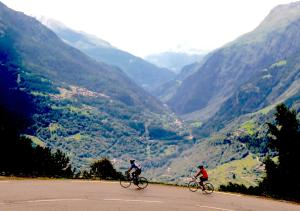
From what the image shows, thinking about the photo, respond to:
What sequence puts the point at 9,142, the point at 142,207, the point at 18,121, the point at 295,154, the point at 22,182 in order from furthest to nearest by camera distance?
1. the point at 18,121
2. the point at 9,142
3. the point at 295,154
4. the point at 22,182
5. the point at 142,207

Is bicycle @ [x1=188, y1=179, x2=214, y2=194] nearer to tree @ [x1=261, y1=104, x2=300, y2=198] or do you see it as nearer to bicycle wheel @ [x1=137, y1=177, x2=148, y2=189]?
bicycle wheel @ [x1=137, y1=177, x2=148, y2=189]

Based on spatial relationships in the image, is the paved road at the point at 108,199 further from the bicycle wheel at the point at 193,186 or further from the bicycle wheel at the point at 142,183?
the bicycle wheel at the point at 193,186

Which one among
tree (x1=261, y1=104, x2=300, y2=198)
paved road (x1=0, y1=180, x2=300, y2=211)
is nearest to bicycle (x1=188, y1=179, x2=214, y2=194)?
paved road (x1=0, y1=180, x2=300, y2=211)

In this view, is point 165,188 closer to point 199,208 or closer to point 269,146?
point 199,208

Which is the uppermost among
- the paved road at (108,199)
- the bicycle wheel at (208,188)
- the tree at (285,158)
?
the tree at (285,158)

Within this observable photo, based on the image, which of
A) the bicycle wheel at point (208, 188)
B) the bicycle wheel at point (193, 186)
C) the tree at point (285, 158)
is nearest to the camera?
the bicycle wheel at point (208, 188)

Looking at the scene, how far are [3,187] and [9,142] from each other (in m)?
58.2

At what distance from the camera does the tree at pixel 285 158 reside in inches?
2318

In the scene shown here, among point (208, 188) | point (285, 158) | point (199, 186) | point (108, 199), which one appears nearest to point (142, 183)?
point (199, 186)

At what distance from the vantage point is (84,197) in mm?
32656

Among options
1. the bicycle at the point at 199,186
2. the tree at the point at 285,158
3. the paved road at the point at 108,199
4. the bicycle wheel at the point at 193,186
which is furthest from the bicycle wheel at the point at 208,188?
the tree at the point at 285,158

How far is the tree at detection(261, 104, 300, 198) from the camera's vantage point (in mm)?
58875

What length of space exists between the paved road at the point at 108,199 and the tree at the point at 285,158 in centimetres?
2171

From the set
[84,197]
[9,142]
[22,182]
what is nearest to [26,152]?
[9,142]
